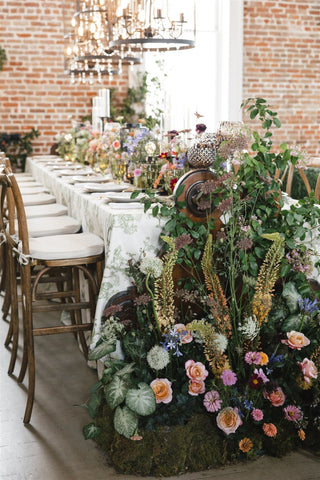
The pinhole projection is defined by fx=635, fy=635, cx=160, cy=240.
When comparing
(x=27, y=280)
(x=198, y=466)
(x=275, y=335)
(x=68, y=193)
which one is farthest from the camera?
(x=68, y=193)

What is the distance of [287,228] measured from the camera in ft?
8.91

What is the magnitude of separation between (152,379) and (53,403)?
2.39 feet

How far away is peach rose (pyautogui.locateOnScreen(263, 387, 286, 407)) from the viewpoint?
2518 millimetres

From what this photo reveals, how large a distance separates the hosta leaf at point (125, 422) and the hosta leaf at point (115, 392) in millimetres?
34

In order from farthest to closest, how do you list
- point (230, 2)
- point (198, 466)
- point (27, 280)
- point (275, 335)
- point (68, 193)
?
point (230, 2) < point (68, 193) < point (27, 280) < point (275, 335) < point (198, 466)

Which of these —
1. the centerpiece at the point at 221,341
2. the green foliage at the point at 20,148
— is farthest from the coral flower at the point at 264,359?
the green foliage at the point at 20,148

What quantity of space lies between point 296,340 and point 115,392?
0.74m

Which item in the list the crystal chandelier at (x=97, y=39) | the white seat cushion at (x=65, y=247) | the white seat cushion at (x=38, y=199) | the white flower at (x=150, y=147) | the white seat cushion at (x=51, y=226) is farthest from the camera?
the crystal chandelier at (x=97, y=39)

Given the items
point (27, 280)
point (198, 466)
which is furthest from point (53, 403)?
point (198, 466)

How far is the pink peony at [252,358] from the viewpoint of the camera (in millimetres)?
2501

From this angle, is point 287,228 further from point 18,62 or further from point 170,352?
point 18,62

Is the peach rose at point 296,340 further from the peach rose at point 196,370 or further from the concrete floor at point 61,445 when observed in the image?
the concrete floor at point 61,445

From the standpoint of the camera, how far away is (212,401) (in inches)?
97.6

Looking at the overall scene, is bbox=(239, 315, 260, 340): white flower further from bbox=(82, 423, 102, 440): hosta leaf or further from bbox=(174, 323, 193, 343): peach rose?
bbox=(82, 423, 102, 440): hosta leaf
